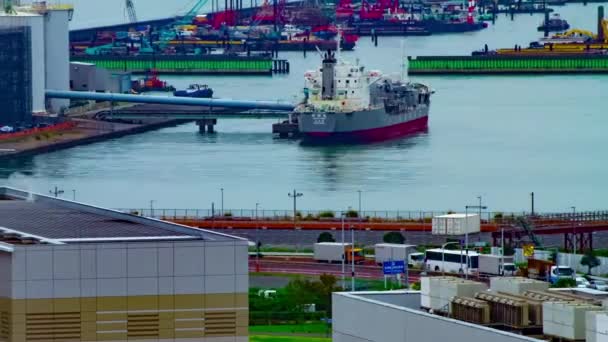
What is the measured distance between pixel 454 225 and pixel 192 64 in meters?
48.7

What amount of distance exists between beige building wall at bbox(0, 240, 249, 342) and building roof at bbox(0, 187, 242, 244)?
26 centimetres

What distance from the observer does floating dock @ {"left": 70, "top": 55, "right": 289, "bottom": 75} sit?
76.6 m

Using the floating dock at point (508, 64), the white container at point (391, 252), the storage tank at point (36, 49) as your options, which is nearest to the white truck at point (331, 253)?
the white container at point (391, 252)

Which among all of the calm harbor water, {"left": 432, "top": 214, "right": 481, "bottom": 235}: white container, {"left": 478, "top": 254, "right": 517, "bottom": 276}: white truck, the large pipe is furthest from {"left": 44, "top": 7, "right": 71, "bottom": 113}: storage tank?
{"left": 478, "top": 254, "right": 517, "bottom": 276}: white truck

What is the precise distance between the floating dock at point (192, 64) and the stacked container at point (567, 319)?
63686 millimetres

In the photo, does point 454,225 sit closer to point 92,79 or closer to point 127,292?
point 127,292

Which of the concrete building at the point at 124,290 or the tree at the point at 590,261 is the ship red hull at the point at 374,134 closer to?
the tree at the point at 590,261

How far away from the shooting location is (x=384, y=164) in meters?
44.8

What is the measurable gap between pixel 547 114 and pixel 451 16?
46.0 meters

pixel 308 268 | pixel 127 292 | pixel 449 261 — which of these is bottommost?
pixel 308 268

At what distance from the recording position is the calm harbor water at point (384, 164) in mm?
37925

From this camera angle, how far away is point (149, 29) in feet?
300

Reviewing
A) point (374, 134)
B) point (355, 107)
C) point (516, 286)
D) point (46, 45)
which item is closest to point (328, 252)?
point (516, 286)

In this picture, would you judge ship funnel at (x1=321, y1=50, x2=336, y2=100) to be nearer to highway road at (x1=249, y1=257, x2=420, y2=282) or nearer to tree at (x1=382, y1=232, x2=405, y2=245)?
tree at (x1=382, y1=232, x2=405, y2=245)
